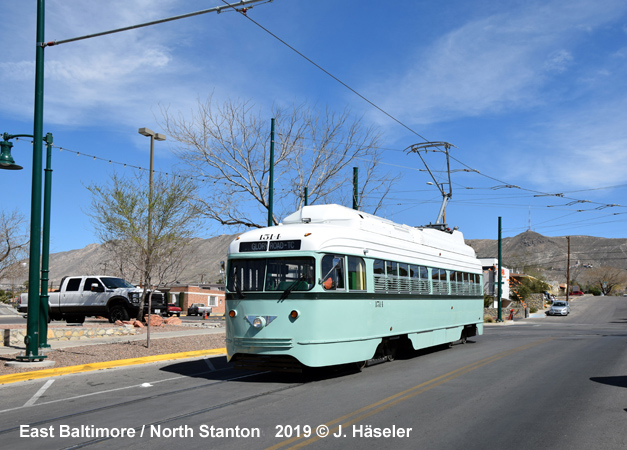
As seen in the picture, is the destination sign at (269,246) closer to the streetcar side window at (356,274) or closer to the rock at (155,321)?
the streetcar side window at (356,274)

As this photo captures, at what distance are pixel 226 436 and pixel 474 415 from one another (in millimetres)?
3467

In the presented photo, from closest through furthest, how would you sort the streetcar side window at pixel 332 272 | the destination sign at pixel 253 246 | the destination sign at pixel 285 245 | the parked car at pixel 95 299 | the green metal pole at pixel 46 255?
the streetcar side window at pixel 332 272 → the destination sign at pixel 285 245 → the destination sign at pixel 253 246 → the green metal pole at pixel 46 255 → the parked car at pixel 95 299

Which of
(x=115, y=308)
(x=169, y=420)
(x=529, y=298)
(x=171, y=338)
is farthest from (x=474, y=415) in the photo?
(x=529, y=298)

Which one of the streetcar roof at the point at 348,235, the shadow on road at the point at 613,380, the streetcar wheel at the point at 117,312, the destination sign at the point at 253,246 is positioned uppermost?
the streetcar roof at the point at 348,235

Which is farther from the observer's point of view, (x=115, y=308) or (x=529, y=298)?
(x=529, y=298)

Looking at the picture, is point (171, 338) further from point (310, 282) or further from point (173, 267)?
point (310, 282)

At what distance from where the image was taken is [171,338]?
19.2 m

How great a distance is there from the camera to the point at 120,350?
15852mm

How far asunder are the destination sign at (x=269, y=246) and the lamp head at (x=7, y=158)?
5.51m

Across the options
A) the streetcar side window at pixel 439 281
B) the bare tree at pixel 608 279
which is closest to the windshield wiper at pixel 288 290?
the streetcar side window at pixel 439 281

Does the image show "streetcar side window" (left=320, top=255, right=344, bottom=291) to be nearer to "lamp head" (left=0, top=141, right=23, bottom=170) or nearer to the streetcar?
the streetcar

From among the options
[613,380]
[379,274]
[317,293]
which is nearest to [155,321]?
[379,274]

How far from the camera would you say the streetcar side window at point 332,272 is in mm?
11258

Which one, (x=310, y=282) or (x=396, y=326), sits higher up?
(x=310, y=282)
